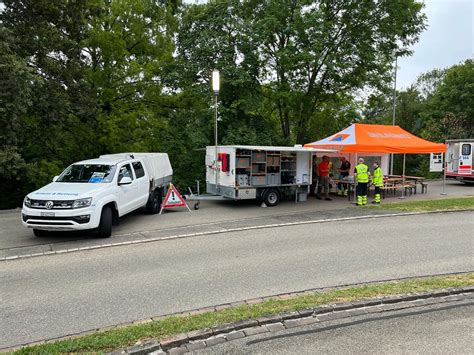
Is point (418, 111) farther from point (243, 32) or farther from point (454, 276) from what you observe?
point (454, 276)

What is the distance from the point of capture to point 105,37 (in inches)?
816

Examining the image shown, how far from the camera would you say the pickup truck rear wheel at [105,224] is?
9.49 metres

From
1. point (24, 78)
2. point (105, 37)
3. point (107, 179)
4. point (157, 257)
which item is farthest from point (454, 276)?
point (105, 37)

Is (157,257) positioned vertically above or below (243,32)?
below

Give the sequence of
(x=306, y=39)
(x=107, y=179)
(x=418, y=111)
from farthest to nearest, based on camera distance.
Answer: (x=418, y=111) < (x=306, y=39) < (x=107, y=179)

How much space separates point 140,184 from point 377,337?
900 cm

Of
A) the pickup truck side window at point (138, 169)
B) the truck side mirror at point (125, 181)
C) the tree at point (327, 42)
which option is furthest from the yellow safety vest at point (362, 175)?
the truck side mirror at point (125, 181)

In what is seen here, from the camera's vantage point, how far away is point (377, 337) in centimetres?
450

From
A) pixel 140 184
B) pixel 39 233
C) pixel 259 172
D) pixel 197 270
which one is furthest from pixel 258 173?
pixel 197 270

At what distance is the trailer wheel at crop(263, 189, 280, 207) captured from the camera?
1479 cm

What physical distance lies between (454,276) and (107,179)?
27.0 ft

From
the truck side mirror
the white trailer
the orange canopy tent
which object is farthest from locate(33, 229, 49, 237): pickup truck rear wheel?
the orange canopy tent

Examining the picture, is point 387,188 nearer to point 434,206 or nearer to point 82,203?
point 434,206

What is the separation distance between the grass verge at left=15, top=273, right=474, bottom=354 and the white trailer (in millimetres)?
8495
